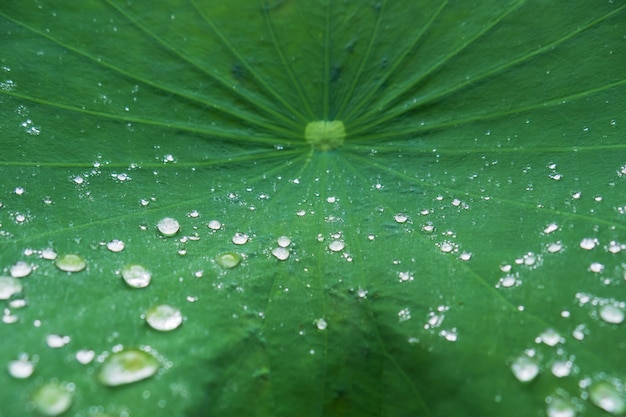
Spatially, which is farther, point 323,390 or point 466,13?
point 466,13

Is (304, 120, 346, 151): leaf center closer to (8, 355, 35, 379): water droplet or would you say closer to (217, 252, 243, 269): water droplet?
(217, 252, 243, 269): water droplet

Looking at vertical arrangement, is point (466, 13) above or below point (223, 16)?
below

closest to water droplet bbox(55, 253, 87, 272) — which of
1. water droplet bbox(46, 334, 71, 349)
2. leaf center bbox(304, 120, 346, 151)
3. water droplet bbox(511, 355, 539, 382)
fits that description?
water droplet bbox(46, 334, 71, 349)

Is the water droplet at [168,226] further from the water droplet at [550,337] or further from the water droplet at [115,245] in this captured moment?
the water droplet at [550,337]

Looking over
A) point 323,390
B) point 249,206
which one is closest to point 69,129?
point 249,206

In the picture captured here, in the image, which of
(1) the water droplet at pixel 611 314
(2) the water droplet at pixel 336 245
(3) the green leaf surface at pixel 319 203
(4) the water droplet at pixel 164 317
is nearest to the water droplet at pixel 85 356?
(3) the green leaf surface at pixel 319 203

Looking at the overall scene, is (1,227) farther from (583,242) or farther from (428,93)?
(583,242)

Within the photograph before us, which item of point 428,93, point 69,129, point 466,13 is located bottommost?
point 428,93
